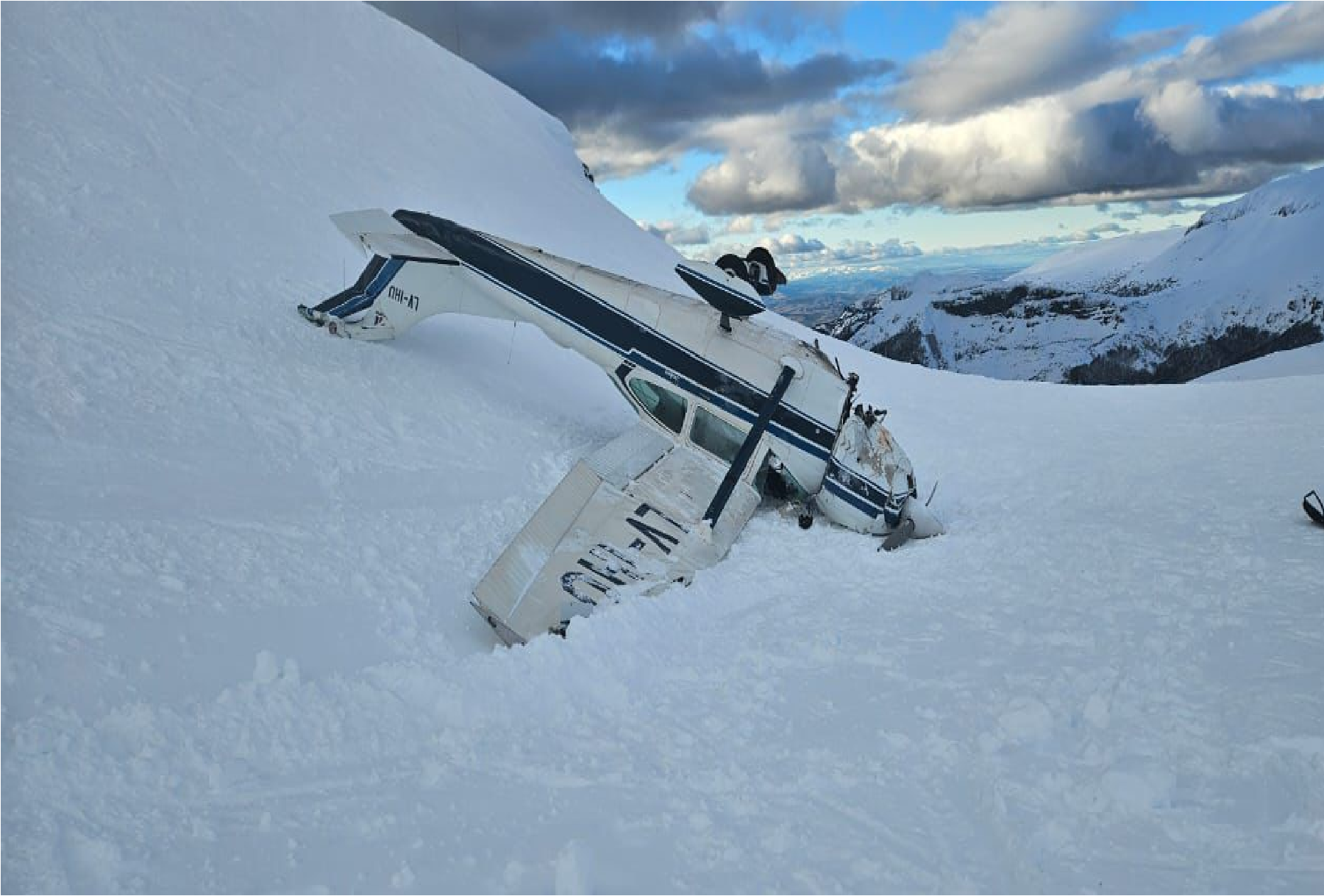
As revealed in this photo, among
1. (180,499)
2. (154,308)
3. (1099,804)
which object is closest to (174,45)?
(154,308)

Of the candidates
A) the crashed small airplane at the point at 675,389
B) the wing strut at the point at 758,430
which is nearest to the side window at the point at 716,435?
the crashed small airplane at the point at 675,389

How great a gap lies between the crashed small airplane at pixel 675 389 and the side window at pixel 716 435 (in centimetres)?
2

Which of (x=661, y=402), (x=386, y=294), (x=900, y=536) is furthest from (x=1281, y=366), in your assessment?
(x=386, y=294)

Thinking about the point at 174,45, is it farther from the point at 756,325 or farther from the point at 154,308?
the point at 756,325

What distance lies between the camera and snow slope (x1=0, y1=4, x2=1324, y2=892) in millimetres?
4492

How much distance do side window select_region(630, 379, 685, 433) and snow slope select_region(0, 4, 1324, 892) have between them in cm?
147

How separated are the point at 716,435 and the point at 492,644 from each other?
17.1ft

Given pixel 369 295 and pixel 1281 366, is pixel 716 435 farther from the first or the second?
pixel 1281 366

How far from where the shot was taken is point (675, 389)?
11289 millimetres

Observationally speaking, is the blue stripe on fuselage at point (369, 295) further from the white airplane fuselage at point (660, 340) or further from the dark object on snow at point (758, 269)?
the dark object on snow at point (758, 269)

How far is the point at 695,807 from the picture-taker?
489cm

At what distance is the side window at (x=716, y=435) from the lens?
11102mm

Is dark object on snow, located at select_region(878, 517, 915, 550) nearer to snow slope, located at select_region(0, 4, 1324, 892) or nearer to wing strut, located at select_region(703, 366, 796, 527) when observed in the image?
snow slope, located at select_region(0, 4, 1324, 892)

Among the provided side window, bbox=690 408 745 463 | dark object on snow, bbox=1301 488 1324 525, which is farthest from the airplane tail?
dark object on snow, bbox=1301 488 1324 525
